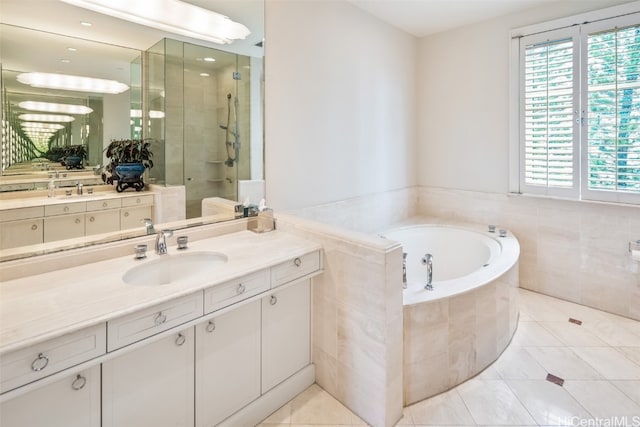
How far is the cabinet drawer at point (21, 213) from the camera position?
1383 mm

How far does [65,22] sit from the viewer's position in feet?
4.93

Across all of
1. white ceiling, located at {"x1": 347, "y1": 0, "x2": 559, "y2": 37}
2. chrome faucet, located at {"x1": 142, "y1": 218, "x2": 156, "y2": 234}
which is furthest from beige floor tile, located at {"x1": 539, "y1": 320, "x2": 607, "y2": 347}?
chrome faucet, located at {"x1": 142, "y1": 218, "x2": 156, "y2": 234}

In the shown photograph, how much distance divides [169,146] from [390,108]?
7.34 ft

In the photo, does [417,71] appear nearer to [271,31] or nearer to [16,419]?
[271,31]

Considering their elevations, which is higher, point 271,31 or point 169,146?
point 271,31

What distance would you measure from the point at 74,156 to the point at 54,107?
8.3 inches

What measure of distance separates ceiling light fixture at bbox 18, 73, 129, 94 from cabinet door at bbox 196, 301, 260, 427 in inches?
45.9

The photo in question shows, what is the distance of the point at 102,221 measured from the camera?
1639 millimetres

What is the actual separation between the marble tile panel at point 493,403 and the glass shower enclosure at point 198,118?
1769 mm

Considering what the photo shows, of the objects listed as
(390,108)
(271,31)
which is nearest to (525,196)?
(390,108)

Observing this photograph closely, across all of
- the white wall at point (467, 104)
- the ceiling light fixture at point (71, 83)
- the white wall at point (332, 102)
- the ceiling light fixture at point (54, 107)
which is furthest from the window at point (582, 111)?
the ceiling light fixture at point (54, 107)

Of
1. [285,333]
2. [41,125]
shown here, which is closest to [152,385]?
[285,333]

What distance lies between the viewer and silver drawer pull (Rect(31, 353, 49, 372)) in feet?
3.10

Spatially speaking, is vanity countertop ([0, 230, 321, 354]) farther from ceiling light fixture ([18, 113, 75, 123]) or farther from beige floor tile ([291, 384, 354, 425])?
beige floor tile ([291, 384, 354, 425])
